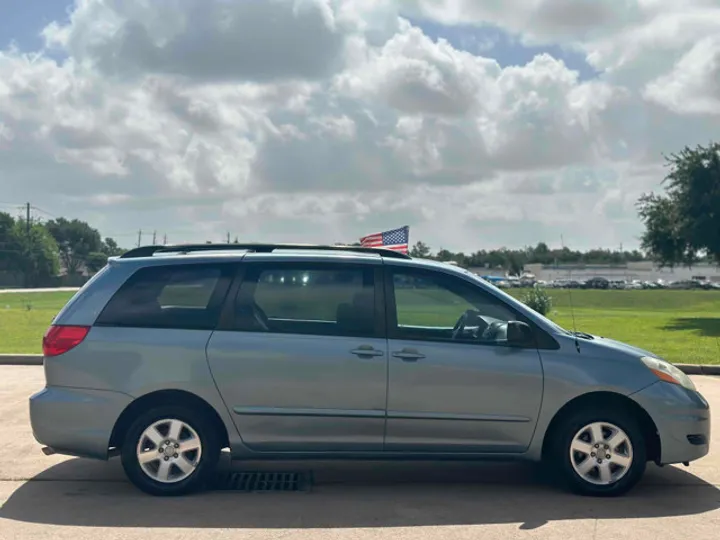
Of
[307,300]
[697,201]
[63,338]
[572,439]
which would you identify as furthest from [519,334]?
[697,201]

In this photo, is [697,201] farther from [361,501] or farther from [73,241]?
[73,241]

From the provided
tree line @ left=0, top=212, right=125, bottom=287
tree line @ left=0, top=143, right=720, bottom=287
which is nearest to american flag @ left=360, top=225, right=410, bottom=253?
tree line @ left=0, top=143, right=720, bottom=287

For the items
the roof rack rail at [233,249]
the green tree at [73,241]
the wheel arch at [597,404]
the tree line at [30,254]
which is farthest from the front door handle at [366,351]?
the green tree at [73,241]

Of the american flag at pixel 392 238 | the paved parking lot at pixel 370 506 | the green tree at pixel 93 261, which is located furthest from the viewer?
the green tree at pixel 93 261

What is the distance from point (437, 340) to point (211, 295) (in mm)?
1755

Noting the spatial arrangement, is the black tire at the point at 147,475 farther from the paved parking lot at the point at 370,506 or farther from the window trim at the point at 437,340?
the window trim at the point at 437,340

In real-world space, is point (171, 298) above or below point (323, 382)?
above

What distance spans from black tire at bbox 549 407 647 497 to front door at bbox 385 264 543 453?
25cm

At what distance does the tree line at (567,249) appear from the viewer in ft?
108

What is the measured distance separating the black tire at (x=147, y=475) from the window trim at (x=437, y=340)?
157cm

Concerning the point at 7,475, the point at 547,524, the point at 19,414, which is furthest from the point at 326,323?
the point at 19,414

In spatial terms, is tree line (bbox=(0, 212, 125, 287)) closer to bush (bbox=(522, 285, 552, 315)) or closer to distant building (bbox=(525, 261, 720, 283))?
distant building (bbox=(525, 261, 720, 283))

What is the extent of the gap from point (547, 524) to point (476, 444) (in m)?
0.87

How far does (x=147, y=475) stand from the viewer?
20.8 feet
